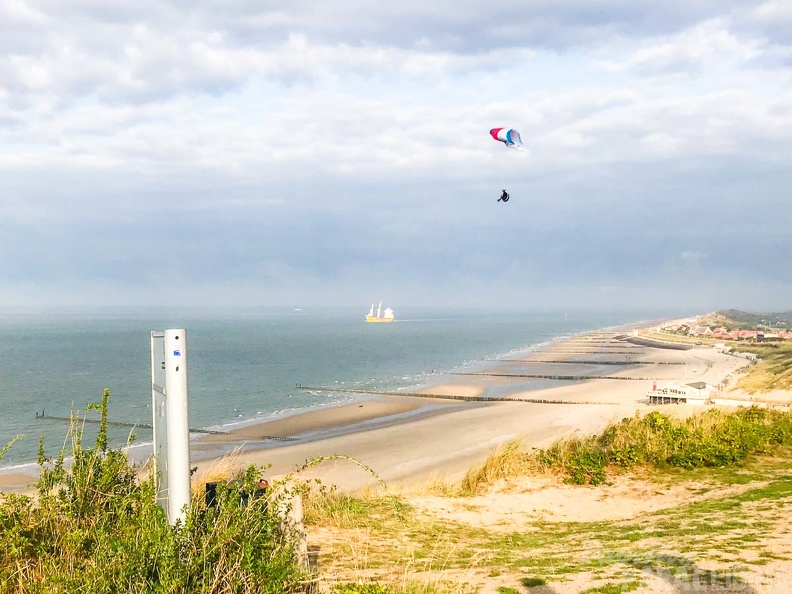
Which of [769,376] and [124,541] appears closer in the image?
[124,541]

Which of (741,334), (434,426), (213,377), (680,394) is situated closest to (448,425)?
(434,426)

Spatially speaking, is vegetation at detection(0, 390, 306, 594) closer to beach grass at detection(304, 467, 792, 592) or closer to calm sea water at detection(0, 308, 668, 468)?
beach grass at detection(304, 467, 792, 592)

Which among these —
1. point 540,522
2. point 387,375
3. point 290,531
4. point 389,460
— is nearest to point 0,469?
point 389,460

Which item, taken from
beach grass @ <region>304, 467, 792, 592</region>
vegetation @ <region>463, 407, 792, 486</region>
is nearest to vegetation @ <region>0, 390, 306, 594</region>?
beach grass @ <region>304, 467, 792, 592</region>

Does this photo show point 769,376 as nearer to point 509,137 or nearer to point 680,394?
point 680,394

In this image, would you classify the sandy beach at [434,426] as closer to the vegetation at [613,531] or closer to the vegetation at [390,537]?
the vegetation at [613,531]

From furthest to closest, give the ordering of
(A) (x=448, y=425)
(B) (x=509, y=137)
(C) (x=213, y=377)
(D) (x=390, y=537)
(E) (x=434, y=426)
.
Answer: (C) (x=213, y=377)
(A) (x=448, y=425)
(E) (x=434, y=426)
(B) (x=509, y=137)
(D) (x=390, y=537)
